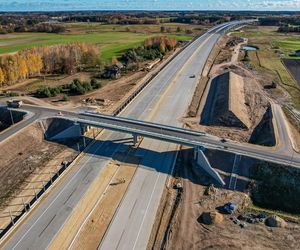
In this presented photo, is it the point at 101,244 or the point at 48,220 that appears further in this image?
the point at 48,220

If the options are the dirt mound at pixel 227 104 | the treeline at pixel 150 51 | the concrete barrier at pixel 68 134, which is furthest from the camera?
the treeline at pixel 150 51

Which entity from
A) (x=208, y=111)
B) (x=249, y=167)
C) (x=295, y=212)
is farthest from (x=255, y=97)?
(x=295, y=212)

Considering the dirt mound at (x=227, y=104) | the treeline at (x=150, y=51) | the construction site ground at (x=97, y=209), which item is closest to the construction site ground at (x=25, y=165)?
the construction site ground at (x=97, y=209)

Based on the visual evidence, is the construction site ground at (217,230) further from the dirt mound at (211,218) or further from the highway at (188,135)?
the highway at (188,135)

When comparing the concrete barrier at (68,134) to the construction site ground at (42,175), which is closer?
the construction site ground at (42,175)

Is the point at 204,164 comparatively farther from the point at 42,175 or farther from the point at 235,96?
the point at 235,96

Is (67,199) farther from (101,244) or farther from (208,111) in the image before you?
(208,111)

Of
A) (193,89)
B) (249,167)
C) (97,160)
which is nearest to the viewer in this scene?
(249,167)
